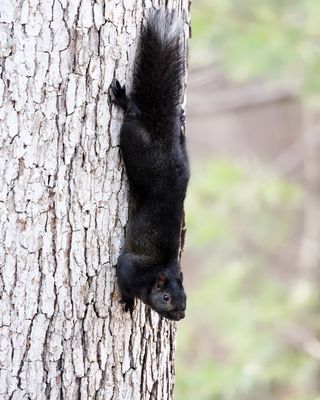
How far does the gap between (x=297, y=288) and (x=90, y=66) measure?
385cm

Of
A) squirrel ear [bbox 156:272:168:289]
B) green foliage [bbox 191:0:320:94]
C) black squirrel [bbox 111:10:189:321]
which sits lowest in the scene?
squirrel ear [bbox 156:272:168:289]

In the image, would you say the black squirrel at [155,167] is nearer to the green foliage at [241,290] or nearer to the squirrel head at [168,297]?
the squirrel head at [168,297]

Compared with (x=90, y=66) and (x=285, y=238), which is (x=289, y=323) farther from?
(x=90, y=66)

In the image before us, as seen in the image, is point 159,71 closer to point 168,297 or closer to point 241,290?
point 168,297

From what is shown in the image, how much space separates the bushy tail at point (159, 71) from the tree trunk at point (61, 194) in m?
0.04

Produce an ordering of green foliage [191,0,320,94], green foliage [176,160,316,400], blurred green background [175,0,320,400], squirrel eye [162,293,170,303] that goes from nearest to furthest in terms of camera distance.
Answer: squirrel eye [162,293,170,303]
green foliage [191,0,320,94]
blurred green background [175,0,320,400]
green foliage [176,160,316,400]

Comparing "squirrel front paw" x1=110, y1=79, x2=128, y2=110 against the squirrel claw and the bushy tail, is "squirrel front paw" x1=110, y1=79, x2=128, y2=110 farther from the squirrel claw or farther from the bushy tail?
the squirrel claw

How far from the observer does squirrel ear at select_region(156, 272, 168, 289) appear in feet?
7.18

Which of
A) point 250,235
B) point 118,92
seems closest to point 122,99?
point 118,92

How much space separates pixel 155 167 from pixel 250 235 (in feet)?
12.5

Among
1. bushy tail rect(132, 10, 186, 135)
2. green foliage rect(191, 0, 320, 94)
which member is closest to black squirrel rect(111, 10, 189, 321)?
bushy tail rect(132, 10, 186, 135)

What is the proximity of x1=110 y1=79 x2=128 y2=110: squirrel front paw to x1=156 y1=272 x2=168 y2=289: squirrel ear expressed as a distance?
473 mm

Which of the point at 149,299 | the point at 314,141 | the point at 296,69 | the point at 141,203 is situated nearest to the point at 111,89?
the point at 141,203

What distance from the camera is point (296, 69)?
539 cm
